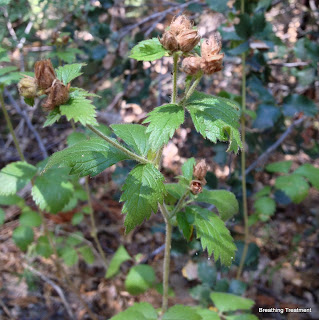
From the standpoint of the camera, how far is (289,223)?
3062 mm

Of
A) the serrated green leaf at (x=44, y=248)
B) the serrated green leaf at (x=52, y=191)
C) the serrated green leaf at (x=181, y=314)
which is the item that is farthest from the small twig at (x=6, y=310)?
the serrated green leaf at (x=181, y=314)

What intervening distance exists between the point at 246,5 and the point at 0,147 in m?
2.84

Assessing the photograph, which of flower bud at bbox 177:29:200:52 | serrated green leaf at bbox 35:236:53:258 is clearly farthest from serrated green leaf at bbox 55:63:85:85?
serrated green leaf at bbox 35:236:53:258

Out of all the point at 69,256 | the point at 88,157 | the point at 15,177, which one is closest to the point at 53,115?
the point at 88,157

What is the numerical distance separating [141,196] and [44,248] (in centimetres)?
153

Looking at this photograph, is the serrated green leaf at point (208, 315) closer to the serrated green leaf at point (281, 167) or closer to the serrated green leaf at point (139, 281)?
the serrated green leaf at point (139, 281)

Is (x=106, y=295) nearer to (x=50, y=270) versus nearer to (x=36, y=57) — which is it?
(x=50, y=270)

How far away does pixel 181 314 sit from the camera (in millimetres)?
1432

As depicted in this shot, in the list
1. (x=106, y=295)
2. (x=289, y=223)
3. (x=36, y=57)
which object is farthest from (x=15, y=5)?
(x=289, y=223)

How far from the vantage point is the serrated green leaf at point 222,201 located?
4.64ft

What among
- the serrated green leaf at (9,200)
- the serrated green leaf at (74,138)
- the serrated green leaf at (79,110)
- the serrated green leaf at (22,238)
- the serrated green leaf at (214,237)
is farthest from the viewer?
the serrated green leaf at (22,238)

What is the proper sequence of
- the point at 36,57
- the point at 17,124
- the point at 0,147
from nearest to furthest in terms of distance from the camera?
the point at 36,57, the point at 0,147, the point at 17,124

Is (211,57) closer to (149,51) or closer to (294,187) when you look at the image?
(149,51)

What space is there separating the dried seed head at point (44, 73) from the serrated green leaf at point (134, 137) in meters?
0.37
